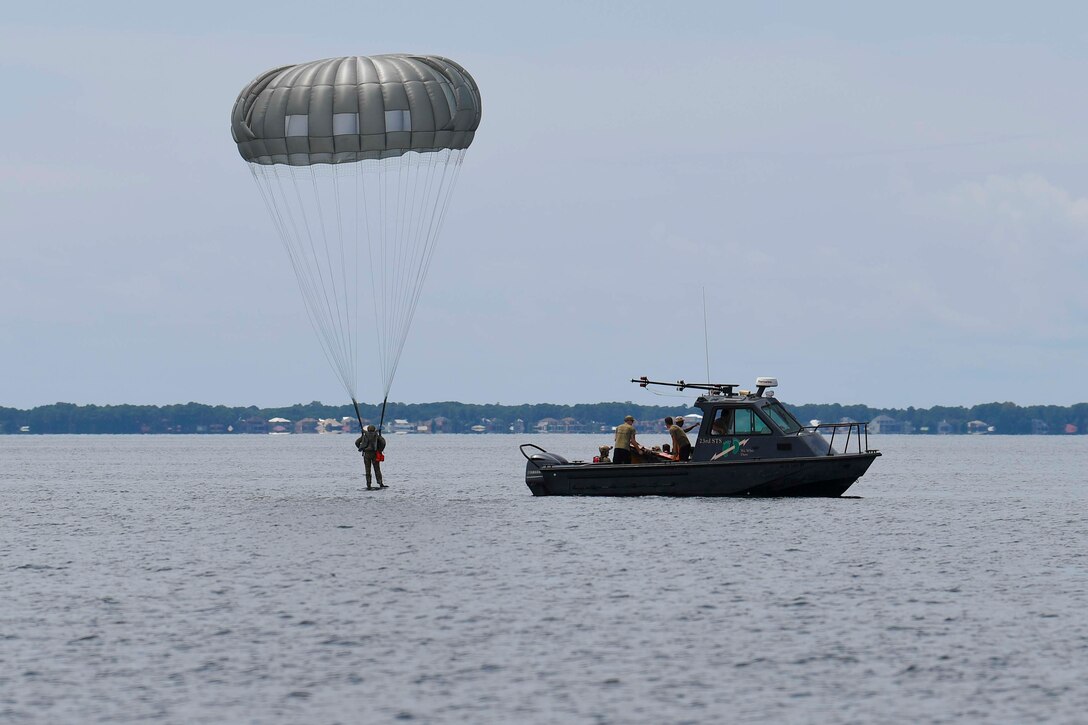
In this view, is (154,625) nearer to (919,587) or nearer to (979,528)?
(919,587)

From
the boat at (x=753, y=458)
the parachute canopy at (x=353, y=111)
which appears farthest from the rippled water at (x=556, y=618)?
the parachute canopy at (x=353, y=111)

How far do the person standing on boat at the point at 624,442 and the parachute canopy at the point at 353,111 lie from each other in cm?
814

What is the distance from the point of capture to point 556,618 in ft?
66.2

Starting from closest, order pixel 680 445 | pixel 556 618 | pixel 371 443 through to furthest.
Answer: pixel 556 618 < pixel 680 445 < pixel 371 443

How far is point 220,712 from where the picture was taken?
46.9 feet

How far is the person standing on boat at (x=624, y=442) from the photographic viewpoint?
114 feet

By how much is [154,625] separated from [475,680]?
5.98 meters

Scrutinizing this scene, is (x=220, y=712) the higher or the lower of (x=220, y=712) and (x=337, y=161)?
the lower

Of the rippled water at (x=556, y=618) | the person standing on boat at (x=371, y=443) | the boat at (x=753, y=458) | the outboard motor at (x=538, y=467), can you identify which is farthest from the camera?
the person standing on boat at (x=371, y=443)

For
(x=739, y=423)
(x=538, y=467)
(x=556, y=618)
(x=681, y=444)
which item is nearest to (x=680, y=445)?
(x=681, y=444)

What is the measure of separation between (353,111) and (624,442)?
33.6 ft

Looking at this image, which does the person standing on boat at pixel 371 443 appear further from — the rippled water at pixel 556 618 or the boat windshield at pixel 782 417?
the boat windshield at pixel 782 417

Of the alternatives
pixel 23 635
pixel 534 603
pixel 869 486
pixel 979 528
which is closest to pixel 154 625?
pixel 23 635

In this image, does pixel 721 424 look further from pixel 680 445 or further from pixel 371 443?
pixel 371 443
